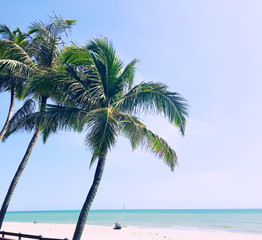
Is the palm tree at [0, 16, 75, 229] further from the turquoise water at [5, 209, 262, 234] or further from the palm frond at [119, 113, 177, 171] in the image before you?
the turquoise water at [5, 209, 262, 234]

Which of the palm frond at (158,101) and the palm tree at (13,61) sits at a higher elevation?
the palm tree at (13,61)

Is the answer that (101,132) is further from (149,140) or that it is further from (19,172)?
(19,172)

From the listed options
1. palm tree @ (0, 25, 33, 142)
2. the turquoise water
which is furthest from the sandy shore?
palm tree @ (0, 25, 33, 142)

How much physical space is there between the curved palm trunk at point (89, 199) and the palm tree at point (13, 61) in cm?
572

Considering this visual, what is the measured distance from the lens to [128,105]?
9.37 meters

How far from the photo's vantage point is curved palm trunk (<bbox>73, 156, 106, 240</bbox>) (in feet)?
24.7

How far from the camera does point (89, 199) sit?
790 cm

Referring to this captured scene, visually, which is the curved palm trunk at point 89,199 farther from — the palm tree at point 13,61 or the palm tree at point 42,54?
the palm tree at point 13,61

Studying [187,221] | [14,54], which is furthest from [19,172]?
[187,221]

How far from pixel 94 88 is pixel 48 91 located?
194cm

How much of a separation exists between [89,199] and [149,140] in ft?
9.67

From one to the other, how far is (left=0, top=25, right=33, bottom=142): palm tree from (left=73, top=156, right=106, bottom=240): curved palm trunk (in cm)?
572

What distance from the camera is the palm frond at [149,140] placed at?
29.7ft

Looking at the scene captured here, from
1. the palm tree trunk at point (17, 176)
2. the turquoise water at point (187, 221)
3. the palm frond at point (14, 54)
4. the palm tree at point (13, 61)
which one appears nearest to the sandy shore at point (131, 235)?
the turquoise water at point (187, 221)
